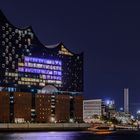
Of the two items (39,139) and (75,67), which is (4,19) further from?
(39,139)

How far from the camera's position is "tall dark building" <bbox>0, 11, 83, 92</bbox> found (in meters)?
165

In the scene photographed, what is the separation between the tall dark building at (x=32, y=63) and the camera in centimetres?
16500

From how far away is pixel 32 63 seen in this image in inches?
6836

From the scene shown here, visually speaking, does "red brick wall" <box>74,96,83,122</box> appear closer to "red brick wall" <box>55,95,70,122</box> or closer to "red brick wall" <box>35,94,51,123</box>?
"red brick wall" <box>55,95,70,122</box>

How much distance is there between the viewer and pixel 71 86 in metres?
184

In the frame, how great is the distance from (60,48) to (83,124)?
2831 cm

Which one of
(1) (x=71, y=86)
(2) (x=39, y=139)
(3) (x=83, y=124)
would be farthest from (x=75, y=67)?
(2) (x=39, y=139)

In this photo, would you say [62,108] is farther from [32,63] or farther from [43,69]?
[32,63]

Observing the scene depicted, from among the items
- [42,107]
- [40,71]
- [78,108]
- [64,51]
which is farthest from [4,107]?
[64,51]

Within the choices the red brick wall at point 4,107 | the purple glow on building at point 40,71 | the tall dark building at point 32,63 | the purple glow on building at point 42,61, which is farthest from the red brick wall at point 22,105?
the purple glow on building at point 42,61

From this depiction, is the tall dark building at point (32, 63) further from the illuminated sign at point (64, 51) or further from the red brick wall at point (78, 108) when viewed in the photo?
the red brick wall at point (78, 108)

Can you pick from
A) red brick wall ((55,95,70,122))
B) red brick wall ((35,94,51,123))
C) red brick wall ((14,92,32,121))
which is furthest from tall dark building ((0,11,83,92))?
red brick wall ((55,95,70,122))

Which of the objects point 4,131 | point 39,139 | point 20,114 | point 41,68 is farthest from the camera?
point 41,68

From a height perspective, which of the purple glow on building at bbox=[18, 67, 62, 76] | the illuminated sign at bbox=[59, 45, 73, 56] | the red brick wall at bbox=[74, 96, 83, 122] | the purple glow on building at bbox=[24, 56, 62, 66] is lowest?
the red brick wall at bbox=[74, 96, 83, 122]
